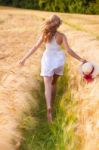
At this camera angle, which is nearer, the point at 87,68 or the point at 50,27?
the point at 87,68

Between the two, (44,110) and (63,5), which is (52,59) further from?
(63,5)

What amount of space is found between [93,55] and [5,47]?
5471mm

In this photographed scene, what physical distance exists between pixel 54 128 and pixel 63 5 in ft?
81.4

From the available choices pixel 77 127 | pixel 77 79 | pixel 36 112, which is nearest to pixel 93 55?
pixel 77 79

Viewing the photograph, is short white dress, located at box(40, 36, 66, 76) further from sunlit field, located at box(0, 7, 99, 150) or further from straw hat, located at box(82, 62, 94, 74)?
sunlit field, located at box(0, 7, 99, 150)

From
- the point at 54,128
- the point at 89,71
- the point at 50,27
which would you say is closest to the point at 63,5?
the point at 50,27

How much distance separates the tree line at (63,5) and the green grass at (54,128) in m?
20.8

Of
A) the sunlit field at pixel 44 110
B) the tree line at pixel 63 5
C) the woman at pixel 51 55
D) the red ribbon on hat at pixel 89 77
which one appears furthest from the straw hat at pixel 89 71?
the tree line at pixel 63 5

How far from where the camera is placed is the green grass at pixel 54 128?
31.2 ft

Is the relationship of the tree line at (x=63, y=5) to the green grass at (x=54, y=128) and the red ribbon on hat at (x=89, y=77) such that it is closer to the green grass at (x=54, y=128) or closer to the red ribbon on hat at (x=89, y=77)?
the green grass at (x=54, y=128)

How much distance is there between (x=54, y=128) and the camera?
10266mm

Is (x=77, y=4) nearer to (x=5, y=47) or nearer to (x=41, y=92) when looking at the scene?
(x=5, y=47)

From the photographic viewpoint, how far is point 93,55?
41.9 ft

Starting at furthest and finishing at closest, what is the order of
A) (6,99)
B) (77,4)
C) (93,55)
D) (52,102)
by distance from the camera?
(77,4)
(93,55)
(52,102)
(6,99)
